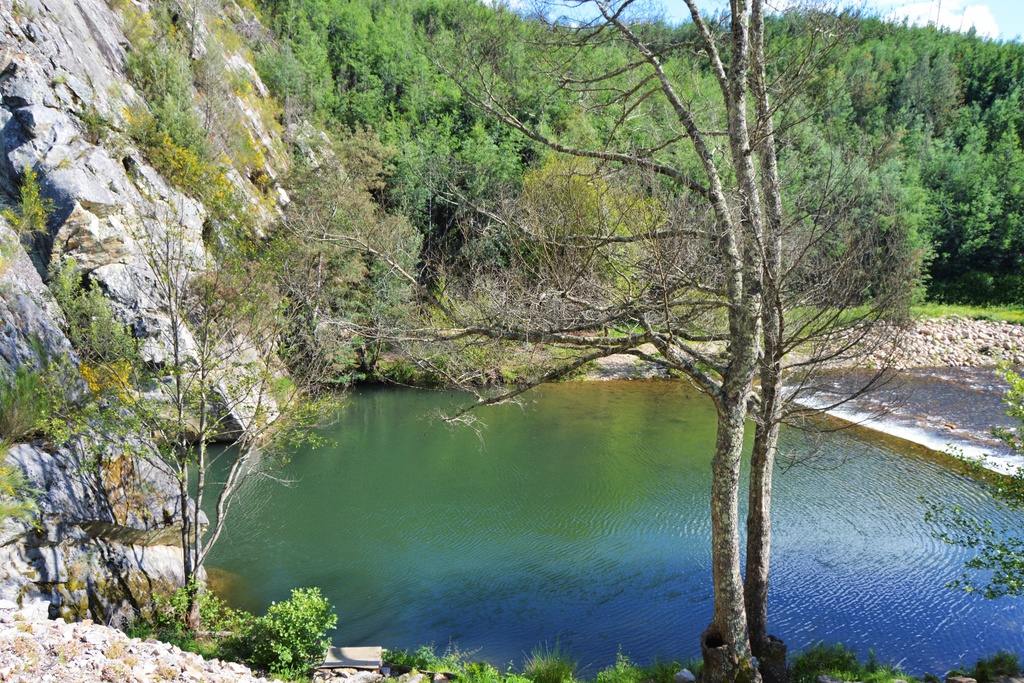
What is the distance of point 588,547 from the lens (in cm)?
998

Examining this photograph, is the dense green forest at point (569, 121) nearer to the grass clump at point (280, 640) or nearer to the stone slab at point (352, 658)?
the stone slab at point (352, 658)

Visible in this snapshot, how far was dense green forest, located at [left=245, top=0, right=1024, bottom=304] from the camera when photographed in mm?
25781

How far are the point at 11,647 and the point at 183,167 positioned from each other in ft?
41.0

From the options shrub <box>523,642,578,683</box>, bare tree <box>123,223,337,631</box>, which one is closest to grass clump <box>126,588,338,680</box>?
bare tree <box>123,223,337,631</box>

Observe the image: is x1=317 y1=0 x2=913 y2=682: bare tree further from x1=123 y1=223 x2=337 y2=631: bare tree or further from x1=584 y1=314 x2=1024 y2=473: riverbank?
x1=584 y1=314 x2=1024 y2=473: riverbank

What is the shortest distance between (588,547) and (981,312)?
26002mm

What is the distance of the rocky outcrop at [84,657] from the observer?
4.05 m

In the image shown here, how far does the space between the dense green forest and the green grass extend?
1.58m

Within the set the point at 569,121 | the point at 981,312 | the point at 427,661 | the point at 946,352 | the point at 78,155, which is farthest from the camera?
the point at 981,312

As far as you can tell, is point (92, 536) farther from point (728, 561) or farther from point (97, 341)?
point (728, 561)

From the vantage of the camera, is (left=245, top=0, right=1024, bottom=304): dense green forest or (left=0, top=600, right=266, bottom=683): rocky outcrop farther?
(left=245, top=0, right=1024, bottom=304): dense green forest

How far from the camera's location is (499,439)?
15.5 m

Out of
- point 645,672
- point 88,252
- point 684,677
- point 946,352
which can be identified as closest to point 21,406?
point 88,252

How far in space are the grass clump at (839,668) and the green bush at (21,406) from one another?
8184mm
